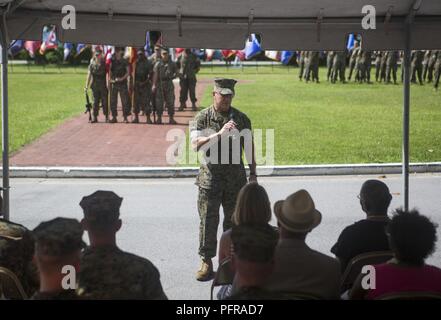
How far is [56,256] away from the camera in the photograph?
13.9 ft

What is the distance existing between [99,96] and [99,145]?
4.31 meters

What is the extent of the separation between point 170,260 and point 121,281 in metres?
4.31

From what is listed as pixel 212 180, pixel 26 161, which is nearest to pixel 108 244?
pixel 212 180

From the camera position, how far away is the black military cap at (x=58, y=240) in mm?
4250

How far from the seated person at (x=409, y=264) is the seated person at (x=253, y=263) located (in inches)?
25.3

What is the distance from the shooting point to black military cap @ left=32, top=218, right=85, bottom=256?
13.9 feet

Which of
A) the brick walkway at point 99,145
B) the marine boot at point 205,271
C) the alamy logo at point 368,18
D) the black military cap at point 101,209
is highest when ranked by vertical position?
the alamy logo at point 368,18

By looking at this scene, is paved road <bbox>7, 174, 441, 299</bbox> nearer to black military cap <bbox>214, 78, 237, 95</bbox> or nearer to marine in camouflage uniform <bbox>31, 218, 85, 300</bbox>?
black military cap <bbox>214, 78, 237, 95</bbox>

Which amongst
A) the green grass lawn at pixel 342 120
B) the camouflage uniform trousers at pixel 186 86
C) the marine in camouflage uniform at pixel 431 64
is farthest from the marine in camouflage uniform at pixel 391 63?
the camouflage uniform trousers at pixel 186 86

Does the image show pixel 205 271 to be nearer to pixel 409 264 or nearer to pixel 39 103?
pixel 409 264

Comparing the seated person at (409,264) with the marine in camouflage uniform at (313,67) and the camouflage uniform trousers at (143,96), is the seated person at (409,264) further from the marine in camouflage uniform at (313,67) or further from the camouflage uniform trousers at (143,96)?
the marine in camouflage uniform at (313,67)

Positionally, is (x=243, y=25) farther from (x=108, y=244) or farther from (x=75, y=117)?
(x=75, y=117)

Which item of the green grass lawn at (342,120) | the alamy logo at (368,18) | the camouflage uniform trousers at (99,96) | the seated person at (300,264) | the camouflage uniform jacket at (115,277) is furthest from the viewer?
the camouflage uniform trousers at (99,96)

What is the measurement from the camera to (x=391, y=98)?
28219mm
